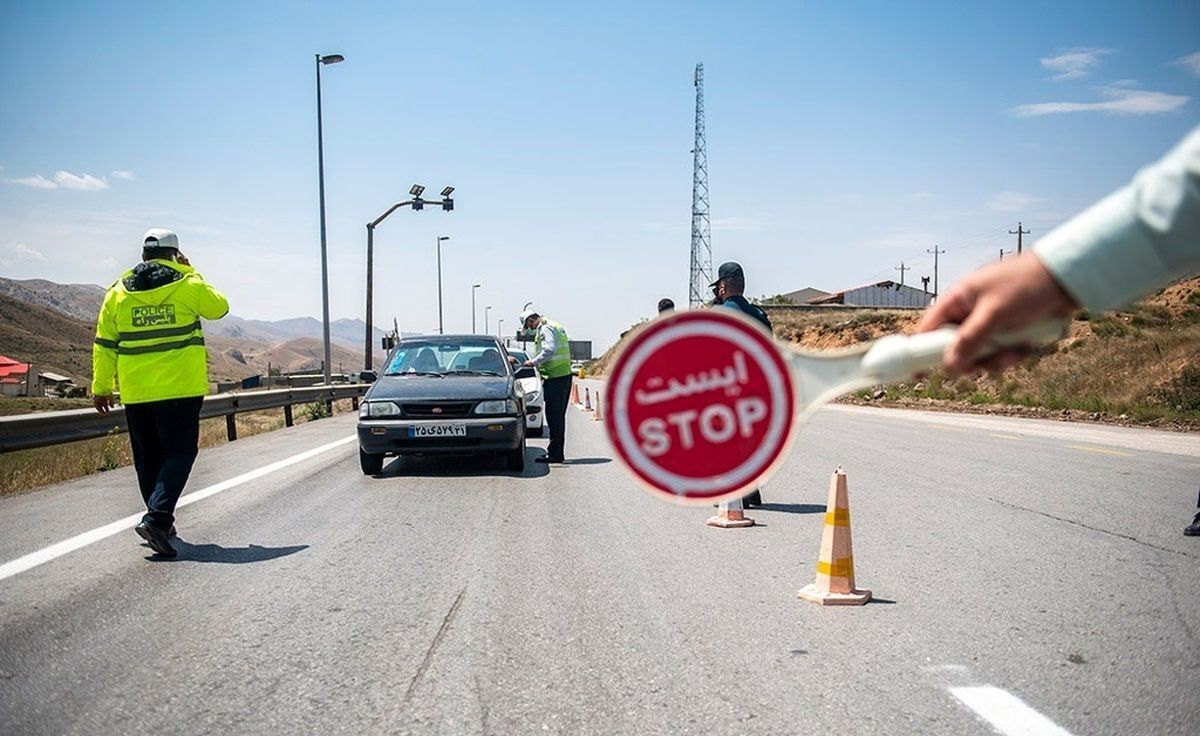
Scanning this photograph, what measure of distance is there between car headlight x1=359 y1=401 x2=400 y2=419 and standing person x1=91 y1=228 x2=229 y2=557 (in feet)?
14.4

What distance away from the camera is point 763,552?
23.5 ft

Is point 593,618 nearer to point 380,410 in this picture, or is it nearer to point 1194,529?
point 1194,529

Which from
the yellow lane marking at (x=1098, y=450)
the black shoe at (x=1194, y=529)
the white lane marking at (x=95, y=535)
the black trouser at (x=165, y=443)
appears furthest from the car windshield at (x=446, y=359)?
the yellow lane marking at (x=1098, y=450)

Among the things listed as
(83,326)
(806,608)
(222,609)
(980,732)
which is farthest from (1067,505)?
(83,326)

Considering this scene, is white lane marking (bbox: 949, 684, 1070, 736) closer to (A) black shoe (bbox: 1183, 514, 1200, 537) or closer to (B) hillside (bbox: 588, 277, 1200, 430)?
(A) black shoe (bbox: 1183, 514, 1200, 537)

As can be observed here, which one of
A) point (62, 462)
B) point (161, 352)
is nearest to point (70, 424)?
point (62, 462)

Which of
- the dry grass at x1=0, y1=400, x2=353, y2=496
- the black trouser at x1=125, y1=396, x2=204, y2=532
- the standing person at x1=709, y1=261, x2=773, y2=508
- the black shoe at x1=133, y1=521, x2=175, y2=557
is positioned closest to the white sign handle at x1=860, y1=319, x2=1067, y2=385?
the standing person at x1=709, y1=261, x2=773, y2=508

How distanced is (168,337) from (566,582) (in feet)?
10.4

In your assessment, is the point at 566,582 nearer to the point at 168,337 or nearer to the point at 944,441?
the point at 168,337

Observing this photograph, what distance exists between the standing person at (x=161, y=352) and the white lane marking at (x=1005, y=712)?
5158mm

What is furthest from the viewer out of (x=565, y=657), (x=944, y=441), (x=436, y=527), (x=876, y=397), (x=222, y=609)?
(x=876, y=397)

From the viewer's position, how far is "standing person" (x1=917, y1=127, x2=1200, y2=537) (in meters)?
1.34

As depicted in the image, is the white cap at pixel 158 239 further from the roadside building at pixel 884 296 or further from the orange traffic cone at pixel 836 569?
the roadside building at pixel 884 296

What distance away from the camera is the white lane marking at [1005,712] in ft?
12.4
